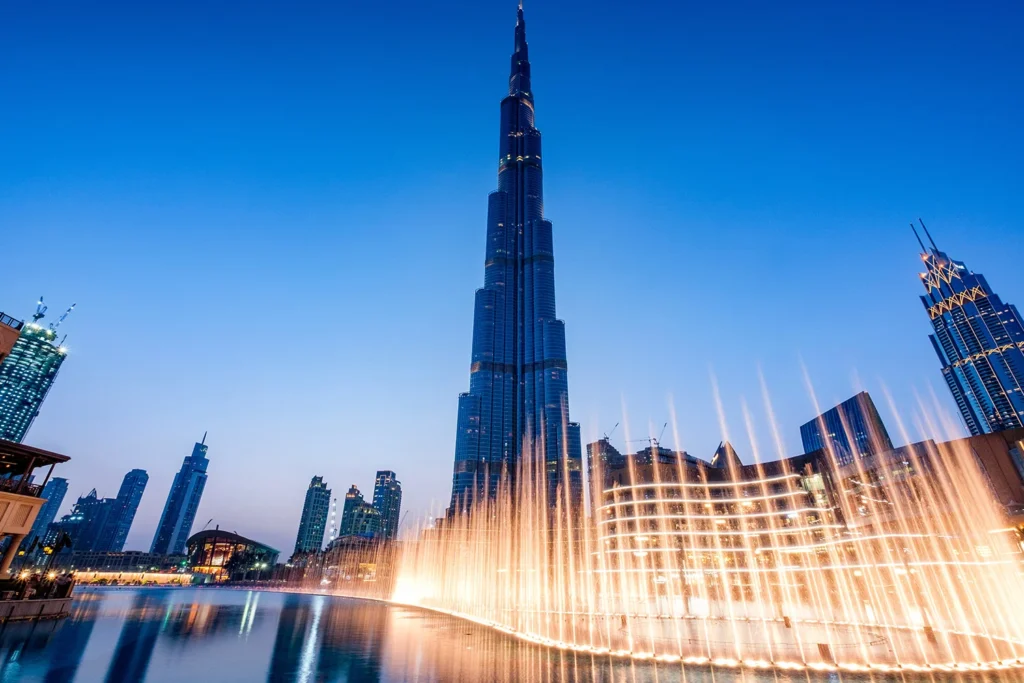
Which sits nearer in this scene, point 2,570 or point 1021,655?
point 1021,655

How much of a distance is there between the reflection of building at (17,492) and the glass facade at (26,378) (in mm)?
178251

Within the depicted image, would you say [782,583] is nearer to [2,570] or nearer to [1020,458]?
[1020,458]

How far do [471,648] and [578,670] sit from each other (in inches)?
384

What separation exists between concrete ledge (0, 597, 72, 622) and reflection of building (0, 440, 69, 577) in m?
5.59

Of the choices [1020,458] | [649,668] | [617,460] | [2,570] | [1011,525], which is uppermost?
[617,460]

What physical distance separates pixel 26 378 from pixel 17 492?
19134cm

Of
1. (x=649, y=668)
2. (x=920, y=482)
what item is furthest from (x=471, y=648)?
(x=920, y=482)

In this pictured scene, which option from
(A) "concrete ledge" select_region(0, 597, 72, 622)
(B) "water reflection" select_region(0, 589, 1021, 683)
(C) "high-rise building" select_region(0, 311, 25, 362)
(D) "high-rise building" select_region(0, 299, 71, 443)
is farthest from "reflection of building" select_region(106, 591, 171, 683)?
(D) "high-rise building" select_region(0, 299, 71, 443)

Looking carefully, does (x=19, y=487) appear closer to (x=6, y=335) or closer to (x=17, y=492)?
(x=17, y=492)

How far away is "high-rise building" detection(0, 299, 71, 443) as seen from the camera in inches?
6540

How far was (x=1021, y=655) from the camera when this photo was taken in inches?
1043

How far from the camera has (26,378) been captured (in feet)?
559

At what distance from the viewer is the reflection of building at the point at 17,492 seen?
38.1 meters

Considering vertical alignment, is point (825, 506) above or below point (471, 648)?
above
